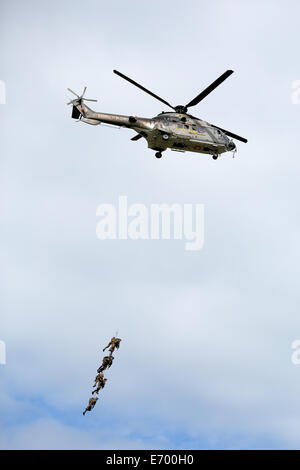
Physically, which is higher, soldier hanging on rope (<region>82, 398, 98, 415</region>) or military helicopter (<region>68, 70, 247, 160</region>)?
military helicopter (<region>68, 70, 247, 160</region>)

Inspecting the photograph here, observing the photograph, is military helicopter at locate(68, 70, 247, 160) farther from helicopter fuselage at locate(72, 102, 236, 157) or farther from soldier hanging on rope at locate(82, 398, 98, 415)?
soldier hanging on rope at locate(82, 398, 98, 415)

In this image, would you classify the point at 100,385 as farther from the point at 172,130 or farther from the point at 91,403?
the point at 172,130

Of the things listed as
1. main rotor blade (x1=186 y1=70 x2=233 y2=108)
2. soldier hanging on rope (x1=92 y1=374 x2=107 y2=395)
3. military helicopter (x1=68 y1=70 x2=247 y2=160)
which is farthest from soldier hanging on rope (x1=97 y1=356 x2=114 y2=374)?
main rotor blade (x1=186 y1=70 x2=233 y2=108)

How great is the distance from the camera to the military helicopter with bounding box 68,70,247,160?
85.3m

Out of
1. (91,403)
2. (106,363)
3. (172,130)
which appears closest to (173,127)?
(172,130)

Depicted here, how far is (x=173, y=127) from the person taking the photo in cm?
8962

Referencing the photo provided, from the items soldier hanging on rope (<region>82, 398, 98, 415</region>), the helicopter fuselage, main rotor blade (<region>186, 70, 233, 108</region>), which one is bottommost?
soldier hanging on rope (<region>82, 398, 98, 415</region>)

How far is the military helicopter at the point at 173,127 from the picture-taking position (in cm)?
8531

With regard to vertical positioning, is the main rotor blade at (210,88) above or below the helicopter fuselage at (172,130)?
above

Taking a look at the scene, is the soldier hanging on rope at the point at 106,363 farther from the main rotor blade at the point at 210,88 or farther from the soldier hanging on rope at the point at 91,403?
the main rotor blade at the point at 210,88

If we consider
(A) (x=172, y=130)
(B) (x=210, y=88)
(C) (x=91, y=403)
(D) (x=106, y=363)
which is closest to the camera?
(C) (x=91, y=403)

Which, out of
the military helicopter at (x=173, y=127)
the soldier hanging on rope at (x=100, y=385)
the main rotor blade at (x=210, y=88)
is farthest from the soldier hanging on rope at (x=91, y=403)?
the main rotor blade at (x=210, y=88)
